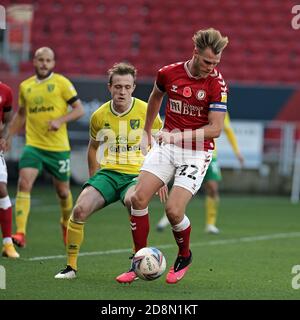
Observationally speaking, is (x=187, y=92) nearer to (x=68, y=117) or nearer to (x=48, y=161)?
(x=68, y=117)

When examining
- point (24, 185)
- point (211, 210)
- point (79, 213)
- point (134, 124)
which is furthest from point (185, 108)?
point (211, 210)

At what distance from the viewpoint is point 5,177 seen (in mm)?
9641

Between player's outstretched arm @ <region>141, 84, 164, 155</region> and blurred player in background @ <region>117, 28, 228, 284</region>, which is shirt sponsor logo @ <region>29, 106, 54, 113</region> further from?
blurred player in background @ <region>117, 28, 228, 284</region>

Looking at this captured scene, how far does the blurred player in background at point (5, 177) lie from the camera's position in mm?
9656

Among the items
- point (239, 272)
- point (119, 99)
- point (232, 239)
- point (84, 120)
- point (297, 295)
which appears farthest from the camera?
point (84, 120)

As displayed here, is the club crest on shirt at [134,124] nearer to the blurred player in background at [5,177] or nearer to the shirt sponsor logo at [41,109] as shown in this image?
the blurred player in background at [5,177]

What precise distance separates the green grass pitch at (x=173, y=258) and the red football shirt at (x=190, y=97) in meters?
1.36

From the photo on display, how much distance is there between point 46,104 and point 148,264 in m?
4.18

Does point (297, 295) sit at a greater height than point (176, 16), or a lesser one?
lesser

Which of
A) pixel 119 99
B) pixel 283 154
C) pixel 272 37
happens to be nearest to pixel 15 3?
pixel 272 37

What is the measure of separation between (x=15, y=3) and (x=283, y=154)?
8.10m

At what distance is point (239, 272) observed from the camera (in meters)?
9.06

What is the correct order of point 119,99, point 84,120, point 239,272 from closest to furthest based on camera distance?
point 119,99
point 239,272
point 84,120
